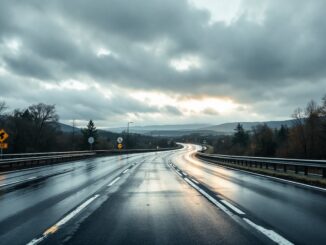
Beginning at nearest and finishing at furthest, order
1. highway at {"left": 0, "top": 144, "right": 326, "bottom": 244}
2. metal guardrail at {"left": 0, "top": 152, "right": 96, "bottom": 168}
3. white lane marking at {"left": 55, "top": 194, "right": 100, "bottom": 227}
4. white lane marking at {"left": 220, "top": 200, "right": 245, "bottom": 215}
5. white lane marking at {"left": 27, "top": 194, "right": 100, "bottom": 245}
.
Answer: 1. white lane marking at {"left": 27, "top": 194, "right": 100, "bottom": 245}
2. highway at {"left": 0, "top": 144, "right": 326, "bottom": 244}
3. white lane marking at {"left": 55, "top": 194, "right": 100, "bottom": 227}
4. white lane marking at {"left": 220, "top": 200, "right": 245, "bottom": 215}
5. metal guardrail at {"left": 0, "top": 152, "right": 96, "bottom": 168}

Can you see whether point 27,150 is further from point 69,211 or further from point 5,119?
point 69,211

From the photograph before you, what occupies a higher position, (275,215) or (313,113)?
(313,113)

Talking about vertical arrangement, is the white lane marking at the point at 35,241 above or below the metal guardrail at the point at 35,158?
below

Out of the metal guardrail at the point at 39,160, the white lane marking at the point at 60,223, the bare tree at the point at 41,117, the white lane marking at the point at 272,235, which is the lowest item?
the white lane marking at the point at 272,235

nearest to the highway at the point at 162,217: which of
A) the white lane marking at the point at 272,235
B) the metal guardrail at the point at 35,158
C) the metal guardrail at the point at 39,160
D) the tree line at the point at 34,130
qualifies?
the white lane marking at the point at 272,235

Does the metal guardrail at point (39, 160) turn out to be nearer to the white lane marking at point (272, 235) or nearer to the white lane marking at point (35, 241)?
the white lane marking at point (35, 241)

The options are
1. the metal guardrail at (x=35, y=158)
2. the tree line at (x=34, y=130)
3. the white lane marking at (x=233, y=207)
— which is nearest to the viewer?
the white lane marking at (x=233, y=207)

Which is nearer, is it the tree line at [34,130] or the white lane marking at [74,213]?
the white lane marking at [74,213]

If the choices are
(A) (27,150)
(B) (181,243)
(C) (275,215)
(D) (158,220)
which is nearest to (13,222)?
(D) (158,220)

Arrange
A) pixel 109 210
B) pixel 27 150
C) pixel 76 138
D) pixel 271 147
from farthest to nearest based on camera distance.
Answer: pixel 76 138, pixel 271 147, pixel 27 150, pixel 109 210

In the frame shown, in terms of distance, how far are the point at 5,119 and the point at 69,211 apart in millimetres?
79126

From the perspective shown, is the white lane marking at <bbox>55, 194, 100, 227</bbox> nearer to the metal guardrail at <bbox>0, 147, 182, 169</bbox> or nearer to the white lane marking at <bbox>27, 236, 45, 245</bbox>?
the white lane marking at <bbox>27, 236, 45, 245</bbox>

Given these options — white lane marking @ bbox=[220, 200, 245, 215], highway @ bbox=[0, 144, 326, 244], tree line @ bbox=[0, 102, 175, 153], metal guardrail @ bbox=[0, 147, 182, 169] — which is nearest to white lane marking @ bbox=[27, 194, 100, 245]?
highway @ bbox=[0, 144, 326, 244]

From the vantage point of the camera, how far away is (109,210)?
370 inches
